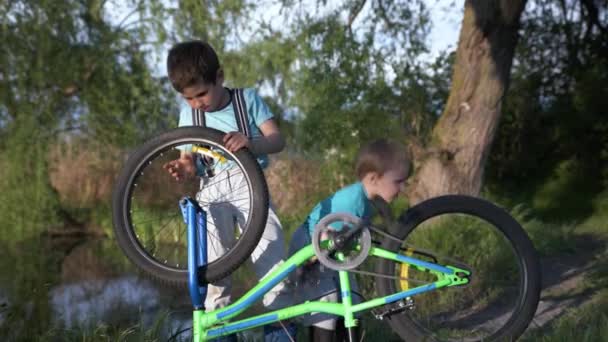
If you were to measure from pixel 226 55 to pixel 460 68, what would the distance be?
3567mm

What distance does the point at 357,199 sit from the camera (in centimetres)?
265

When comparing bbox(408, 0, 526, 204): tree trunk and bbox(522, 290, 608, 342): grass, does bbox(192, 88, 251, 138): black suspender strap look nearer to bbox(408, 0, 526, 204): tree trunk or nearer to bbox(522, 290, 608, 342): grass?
bbox(522, 290, 608, 342): grass

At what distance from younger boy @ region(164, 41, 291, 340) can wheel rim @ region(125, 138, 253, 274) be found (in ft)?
0.06

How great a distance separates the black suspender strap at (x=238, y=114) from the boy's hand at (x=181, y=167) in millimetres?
171

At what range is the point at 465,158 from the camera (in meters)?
6.67

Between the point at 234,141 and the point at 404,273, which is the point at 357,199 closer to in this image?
the point at 404,273

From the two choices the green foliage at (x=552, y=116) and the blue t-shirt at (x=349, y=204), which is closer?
the blue t-shirt at (x=349, y=204)

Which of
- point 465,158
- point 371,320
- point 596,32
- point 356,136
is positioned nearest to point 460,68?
point 465,158

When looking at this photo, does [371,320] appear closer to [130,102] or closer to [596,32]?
[130,102]

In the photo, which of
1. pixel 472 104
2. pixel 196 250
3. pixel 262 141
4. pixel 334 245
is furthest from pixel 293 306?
pixel 472 104

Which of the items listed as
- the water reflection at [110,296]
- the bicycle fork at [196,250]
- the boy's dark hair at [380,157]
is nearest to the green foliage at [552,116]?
the water reflection at [110,296]

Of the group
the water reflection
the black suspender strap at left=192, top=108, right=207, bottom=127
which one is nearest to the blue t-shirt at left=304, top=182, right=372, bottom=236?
the black suspender strap at left=192, top=108, right=207, bottom=127

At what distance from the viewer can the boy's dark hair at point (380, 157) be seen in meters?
2.68

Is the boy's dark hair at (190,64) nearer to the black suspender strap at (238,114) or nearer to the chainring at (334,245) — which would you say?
the black suspender strap at (238,114)
